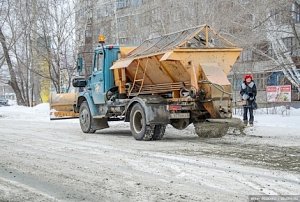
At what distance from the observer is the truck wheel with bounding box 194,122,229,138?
1207 cm

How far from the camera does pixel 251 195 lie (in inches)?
240

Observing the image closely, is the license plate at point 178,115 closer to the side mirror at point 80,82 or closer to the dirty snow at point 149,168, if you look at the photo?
the dirty snow at point 149,168

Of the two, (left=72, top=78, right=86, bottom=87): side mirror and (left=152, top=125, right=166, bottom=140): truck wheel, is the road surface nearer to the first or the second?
(left=152, top=125, right=166, bottom=140): truck wheel

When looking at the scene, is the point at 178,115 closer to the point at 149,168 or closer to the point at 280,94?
the point at 149,168

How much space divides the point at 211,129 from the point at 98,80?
160 inches

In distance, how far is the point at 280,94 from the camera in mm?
26453

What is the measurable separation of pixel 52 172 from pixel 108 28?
2510cm

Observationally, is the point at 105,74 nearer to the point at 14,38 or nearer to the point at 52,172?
the point at 52,172

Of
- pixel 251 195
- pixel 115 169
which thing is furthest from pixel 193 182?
pixel 115 169

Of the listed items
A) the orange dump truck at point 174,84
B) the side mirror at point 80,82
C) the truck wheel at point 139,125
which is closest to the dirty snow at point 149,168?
the truck wheel at point 139,125

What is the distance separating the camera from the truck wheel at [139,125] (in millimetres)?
12258

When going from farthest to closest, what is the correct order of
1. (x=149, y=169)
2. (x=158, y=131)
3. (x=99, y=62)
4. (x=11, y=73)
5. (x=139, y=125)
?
1. (x=11, y=73)
2. (x=99, y=62)
3. (x=139, y=125)
4. (x=158, y=131)
5. (x=149, y=169)

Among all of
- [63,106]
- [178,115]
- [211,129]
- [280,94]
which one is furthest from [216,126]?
[280,94]

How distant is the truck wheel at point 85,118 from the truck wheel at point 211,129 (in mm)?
3984
